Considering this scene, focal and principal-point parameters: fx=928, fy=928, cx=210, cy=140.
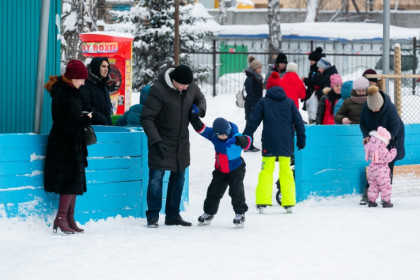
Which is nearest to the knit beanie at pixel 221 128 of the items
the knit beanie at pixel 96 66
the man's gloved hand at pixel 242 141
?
the man's gloved hand at pixel 242 141

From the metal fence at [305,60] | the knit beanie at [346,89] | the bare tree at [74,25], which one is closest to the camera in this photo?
the knit beanie at [346,89]

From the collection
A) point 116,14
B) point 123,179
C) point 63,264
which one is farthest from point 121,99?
point 116,14

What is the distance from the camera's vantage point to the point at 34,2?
368 inches

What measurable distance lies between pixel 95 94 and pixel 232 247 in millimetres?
2766

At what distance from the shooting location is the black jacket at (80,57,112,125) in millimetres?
9516

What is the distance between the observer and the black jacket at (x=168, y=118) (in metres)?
8.50

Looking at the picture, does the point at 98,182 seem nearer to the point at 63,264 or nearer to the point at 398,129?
the point at 63,264

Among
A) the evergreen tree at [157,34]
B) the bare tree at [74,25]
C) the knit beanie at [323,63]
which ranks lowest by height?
the knit beanie at [323,63]

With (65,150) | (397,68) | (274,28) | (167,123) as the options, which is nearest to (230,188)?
(167,123)

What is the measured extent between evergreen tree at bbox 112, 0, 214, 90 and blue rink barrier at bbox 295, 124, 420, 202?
1193 centimetres

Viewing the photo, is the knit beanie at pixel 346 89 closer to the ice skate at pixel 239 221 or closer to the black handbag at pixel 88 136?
the ice skate at pixel 239 221

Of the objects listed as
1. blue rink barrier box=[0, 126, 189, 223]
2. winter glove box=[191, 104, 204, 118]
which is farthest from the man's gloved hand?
blue rink barrier box=[0, 126, 189, 223]

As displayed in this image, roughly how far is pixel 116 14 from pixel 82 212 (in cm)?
1540

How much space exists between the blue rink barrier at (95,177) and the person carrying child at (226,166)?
1.91 ft
